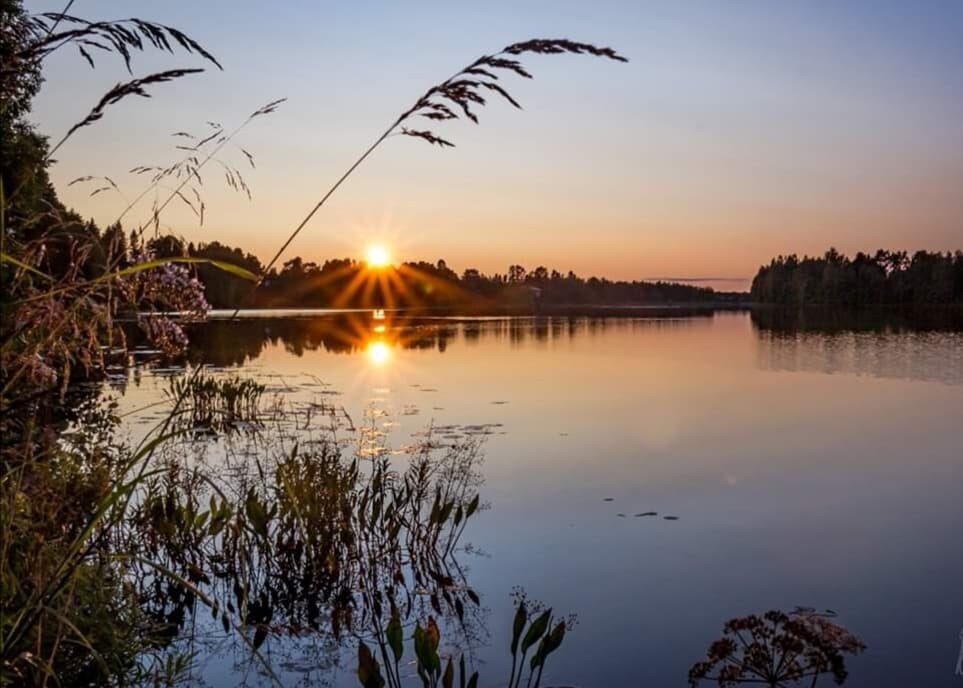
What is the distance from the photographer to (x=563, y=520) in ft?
38.9

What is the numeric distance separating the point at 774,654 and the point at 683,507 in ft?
21.5

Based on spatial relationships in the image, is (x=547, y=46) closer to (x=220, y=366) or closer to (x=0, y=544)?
(x=0, y=544)

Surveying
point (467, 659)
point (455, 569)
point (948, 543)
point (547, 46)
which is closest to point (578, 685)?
point (467, 659)

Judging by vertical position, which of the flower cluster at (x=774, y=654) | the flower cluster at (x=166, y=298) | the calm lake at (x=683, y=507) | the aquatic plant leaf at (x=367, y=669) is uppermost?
the flower cluster at (x=166, y=298)

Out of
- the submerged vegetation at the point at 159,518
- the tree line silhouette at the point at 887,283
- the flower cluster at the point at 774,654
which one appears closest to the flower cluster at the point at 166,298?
the submerged vegetation at the point at 159,518

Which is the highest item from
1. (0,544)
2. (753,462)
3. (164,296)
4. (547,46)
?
(547,46)

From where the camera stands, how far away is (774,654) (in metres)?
6.39

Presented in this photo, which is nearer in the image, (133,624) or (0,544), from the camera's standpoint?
(0,544)

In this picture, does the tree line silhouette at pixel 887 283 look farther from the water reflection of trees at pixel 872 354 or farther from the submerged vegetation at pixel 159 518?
the submerged vegetation at pixel 159 518

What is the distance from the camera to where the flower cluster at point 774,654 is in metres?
6.05

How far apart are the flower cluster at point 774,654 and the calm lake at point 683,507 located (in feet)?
0.84

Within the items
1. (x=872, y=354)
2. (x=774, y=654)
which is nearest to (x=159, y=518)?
(x=774, y=654)

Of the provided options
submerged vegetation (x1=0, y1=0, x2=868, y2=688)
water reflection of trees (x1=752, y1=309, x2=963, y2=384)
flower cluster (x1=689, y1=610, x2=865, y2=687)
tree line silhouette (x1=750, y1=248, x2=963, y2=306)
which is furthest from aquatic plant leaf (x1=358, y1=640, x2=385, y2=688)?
tree line silhouette (x1=750, y1=248, x2=963, y2=306)

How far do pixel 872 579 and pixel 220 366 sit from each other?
2997 cm
